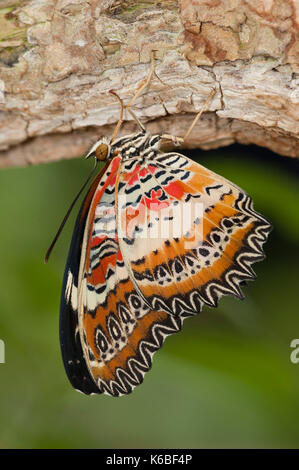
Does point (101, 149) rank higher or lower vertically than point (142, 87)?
lower

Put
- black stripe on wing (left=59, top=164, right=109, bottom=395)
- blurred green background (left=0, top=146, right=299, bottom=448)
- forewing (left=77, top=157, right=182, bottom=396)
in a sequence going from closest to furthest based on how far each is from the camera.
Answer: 1. black stripe on wing (left=59, top=164, right=109, bottom=395)
2. forewing (left=77, top=157, right=182, bottom=396)
3. blurred green background (left=0, top=146, right=299, bottom=448)

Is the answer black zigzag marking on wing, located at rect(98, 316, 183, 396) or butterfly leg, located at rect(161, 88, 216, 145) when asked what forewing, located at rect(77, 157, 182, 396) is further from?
butterfly leg, located at rect(161, 88, 216, 145)

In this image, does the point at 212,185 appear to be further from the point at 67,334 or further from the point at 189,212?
the point at 67,334

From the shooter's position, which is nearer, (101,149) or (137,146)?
(101,149)

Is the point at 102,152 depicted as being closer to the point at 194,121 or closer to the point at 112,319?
the point at 194,121

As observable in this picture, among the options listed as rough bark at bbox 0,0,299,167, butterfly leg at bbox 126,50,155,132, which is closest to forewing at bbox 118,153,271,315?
butterfly leg at bbox 126,50,155,132

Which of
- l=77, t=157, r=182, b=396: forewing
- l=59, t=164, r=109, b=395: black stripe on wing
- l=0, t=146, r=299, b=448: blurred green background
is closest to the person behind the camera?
l=59, t=164, r=109, b=395: black stripe on wing

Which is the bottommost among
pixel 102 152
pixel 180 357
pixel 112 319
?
pixel 180 357

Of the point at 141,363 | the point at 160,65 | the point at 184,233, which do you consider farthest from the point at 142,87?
the point at 141,363
